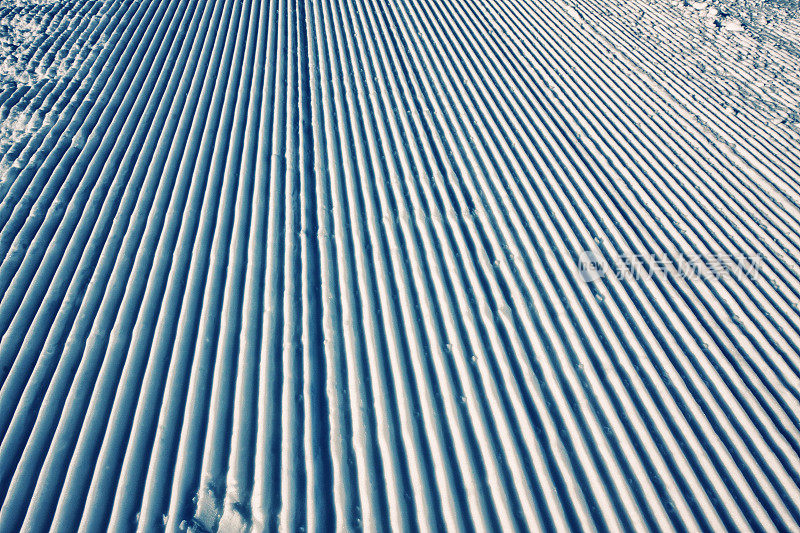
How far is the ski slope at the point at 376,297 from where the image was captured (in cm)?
129

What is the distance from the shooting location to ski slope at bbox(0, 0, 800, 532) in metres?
1.29

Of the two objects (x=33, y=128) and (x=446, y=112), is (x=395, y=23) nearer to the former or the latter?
(x=446, y=112)

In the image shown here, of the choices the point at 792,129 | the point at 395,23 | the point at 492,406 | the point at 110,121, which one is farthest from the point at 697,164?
the point at 110,121

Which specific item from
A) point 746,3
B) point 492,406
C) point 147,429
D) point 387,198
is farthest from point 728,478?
point 746,3

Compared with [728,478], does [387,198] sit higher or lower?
higher

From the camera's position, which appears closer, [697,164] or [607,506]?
[607,506]

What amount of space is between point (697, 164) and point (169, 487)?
3.48 m

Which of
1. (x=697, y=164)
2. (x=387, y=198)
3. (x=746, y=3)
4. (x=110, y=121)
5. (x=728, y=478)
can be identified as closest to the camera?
(x=728, y=478)

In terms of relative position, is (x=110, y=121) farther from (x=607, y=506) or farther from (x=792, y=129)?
(x=792, y=129)

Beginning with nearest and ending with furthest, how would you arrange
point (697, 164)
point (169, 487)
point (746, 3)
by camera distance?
point (169, 487)
point (697, 164)
point (746, 3)

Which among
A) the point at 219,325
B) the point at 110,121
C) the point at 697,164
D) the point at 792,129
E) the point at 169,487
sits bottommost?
the point at 169,487

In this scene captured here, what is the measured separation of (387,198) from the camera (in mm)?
2258

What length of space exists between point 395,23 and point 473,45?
886 millimetres

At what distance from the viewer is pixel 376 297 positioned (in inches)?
70.4
